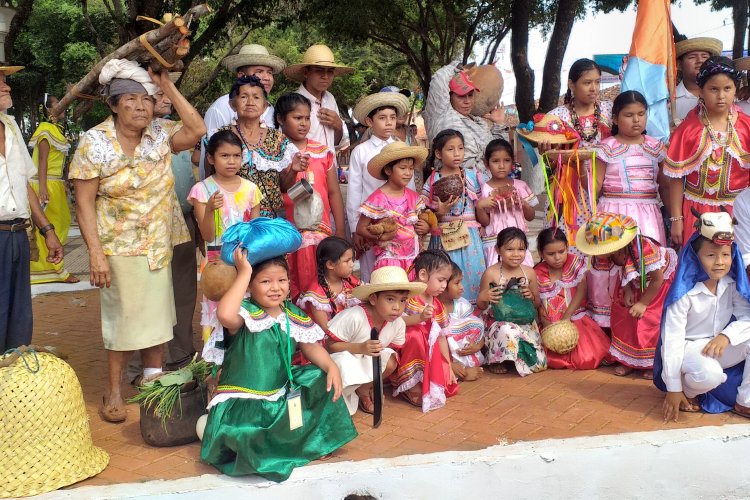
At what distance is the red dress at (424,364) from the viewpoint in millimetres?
4938

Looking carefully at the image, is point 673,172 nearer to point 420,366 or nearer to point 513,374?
point 513,374

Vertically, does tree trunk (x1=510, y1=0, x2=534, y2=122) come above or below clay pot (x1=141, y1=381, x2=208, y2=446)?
above

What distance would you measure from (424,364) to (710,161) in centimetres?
247

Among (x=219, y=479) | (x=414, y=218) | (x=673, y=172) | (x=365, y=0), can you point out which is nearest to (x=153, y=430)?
(x=219, y=479)

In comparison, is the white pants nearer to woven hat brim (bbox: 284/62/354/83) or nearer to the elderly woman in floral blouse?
the elderly woman in floral blouse

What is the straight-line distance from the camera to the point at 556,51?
460 inches

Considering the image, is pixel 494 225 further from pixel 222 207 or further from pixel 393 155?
pixel 222 207

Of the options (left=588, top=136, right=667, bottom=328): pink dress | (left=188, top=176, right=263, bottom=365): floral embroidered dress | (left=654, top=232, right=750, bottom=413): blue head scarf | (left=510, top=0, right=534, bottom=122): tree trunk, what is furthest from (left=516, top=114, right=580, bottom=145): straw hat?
(left=510, top=0, right=534, bottom=122): tree trunk

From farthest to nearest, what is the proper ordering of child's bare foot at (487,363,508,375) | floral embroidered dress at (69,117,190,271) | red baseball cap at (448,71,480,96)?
red baseball cap at (448,71,480,96)
child's bare foot at (487,363,508,375)
floral embroidered dress at (69,117,190,271)

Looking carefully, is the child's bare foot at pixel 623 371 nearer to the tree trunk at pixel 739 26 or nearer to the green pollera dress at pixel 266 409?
the green pollera dress at pixel 266 409

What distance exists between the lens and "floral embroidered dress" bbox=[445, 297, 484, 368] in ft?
18.1

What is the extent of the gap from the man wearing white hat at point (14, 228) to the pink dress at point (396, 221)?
2.17 meters

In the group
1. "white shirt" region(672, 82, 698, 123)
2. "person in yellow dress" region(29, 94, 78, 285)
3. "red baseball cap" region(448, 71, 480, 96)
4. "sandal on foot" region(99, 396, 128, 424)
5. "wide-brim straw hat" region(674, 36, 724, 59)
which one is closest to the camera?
"sandal on foot" region(99, 396, 128, 424)

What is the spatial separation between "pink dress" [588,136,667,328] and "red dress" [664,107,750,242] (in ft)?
0.71
